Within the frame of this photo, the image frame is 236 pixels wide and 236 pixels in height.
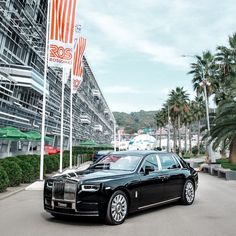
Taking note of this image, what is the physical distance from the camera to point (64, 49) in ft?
59.5

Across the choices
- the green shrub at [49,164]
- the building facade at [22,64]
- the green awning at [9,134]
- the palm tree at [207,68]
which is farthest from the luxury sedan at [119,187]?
the palm tree at [207,68]

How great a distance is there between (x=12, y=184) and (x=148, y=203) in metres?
7.67

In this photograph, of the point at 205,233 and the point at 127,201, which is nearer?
the point at 205,233

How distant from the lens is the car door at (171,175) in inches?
395

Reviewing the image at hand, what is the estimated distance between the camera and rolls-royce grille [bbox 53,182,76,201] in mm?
7992

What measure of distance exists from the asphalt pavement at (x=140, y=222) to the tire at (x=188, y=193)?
0.19m

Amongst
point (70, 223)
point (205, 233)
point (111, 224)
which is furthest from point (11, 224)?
point (205, 233)

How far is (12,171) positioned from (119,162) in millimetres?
6654

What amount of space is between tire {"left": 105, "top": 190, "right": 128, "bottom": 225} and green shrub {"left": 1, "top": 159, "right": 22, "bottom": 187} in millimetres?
7388

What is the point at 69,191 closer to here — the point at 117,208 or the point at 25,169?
the point at 117,208

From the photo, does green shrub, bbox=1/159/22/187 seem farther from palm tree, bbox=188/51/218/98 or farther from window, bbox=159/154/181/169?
palm tree, bbox=188/51/218/98

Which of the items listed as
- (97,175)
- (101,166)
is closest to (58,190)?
(97,175)

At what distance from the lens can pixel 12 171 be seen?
1489 centimetres

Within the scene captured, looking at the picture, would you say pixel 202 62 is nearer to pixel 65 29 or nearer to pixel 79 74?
pixel 79 74
